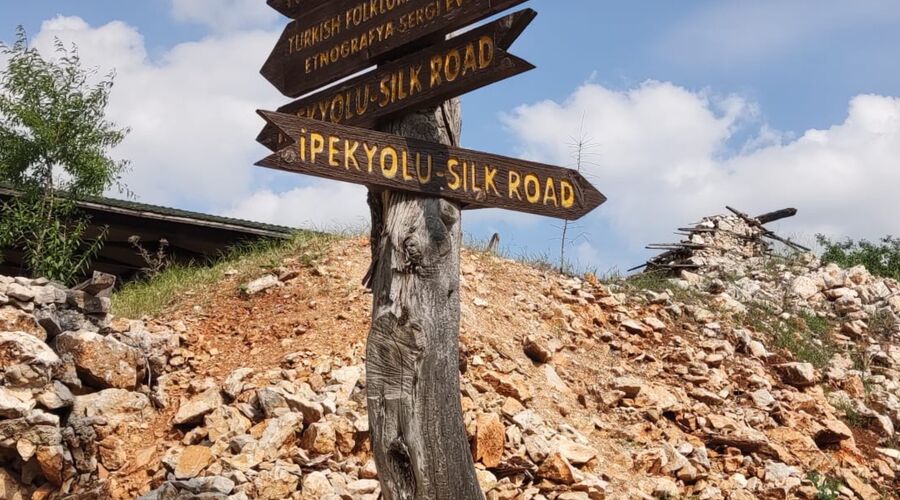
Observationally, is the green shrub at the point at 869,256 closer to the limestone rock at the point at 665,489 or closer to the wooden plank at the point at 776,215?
the wooden plank at the point at 776,215

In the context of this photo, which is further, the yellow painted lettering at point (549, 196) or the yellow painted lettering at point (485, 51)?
the yellow painted lettering at point (549, 196)

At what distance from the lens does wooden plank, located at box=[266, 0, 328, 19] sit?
637 cm

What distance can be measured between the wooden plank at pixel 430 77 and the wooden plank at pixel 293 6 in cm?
63

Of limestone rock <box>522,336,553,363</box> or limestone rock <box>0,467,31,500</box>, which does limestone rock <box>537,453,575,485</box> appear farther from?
limestone rock <box>0,467,31,500</box>

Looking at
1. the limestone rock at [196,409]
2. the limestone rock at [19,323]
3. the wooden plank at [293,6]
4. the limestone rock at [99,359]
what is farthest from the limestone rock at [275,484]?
the wooden plank at [293,6]

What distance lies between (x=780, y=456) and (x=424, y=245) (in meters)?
6.12

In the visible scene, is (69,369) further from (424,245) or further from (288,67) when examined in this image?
(424,245)

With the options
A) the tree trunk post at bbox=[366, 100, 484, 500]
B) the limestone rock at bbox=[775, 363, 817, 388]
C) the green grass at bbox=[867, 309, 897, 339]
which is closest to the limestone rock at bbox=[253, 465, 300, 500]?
the tree trunk post at bbox=[366, 100, 484, 500]

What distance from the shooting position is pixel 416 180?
18.3ft

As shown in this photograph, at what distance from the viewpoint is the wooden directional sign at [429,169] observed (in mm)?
5312

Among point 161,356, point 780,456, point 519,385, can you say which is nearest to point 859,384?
point 780,456

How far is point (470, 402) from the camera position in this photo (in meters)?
9.07

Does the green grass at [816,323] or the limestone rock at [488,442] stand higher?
the green grass at [816,323]

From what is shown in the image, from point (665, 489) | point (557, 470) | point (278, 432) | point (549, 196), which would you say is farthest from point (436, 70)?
point (665, 489)
